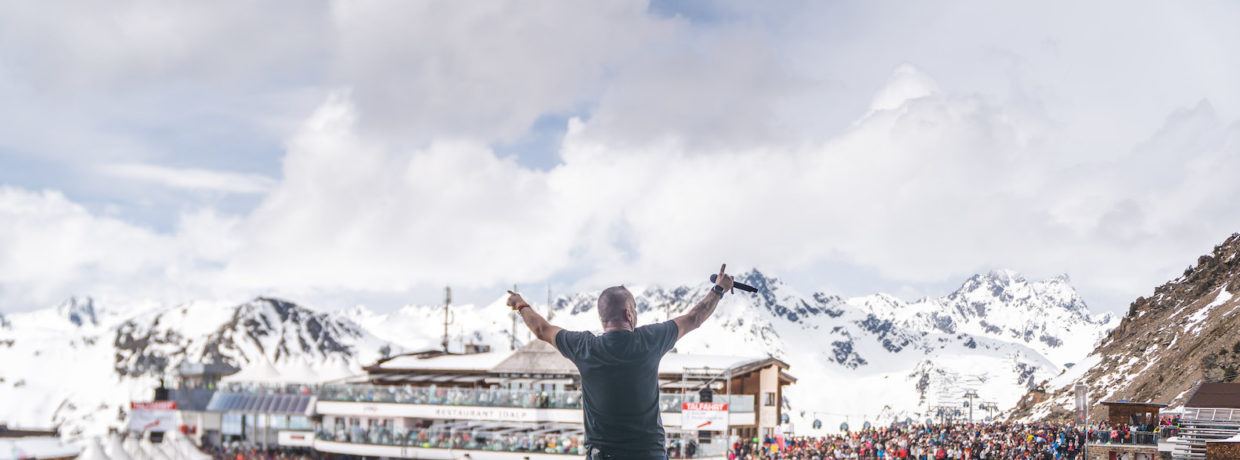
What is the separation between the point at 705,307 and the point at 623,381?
647mm

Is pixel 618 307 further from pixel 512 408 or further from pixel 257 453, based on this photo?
pixel 257 453

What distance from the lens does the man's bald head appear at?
5484 millimetres

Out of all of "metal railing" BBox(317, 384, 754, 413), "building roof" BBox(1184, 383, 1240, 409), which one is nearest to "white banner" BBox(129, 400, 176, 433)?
"metal railing" BBox(317, 384, 754, 413)

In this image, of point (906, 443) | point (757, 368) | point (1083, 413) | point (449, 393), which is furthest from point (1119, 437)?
point (449, 393)

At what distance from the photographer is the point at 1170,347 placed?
96.0 metres

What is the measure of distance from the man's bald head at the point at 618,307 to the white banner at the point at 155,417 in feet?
269

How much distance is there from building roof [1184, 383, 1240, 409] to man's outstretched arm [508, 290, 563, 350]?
134 feet

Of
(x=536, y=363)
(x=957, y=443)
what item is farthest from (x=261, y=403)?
(x=957, y=443)

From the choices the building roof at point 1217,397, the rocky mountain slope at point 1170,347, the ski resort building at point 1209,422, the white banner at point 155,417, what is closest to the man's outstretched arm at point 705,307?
the ski resort building at point 1209,422

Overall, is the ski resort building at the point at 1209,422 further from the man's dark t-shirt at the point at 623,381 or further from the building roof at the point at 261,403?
the building roof at the point at 261,403

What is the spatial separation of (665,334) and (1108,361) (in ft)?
389

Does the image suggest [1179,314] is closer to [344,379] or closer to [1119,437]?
[1119,437]

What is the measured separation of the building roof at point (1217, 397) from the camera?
39.6 metres

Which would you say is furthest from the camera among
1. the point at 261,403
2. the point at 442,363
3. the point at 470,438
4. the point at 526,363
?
the point at 442,363
